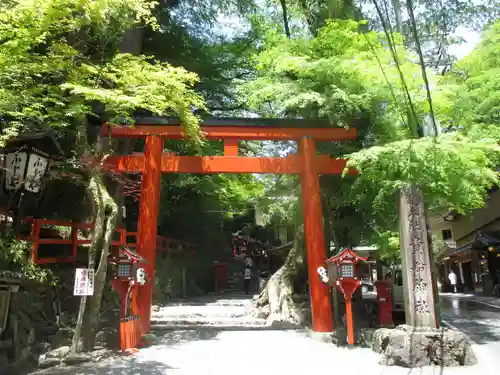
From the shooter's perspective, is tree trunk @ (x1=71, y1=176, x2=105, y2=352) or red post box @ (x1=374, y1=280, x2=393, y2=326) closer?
tree trunk @ (x1=71, y1=176, x2=105, y2=352)

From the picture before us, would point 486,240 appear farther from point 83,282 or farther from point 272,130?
point 83,282

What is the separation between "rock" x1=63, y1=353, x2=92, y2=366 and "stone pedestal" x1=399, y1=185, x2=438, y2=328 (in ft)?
22.3

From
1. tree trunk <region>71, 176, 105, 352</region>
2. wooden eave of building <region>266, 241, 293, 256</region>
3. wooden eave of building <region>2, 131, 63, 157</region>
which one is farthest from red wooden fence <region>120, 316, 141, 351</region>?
wooden eave of building <region>266, 241, 293, 256</region>

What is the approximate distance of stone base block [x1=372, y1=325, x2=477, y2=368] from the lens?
7.79 m

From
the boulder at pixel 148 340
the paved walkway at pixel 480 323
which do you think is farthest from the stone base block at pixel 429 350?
the boulder at pixel 148 340

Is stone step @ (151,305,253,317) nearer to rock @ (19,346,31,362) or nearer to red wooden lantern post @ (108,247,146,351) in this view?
rock @ (19,346,31,362)

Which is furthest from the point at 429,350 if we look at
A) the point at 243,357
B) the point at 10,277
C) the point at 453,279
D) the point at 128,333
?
the point at 453,279

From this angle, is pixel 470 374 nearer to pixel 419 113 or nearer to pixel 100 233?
pixel 419 113

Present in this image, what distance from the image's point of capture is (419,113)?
987cm

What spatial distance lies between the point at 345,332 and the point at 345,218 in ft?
16.9

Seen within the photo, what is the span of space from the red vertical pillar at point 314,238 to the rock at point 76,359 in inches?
231

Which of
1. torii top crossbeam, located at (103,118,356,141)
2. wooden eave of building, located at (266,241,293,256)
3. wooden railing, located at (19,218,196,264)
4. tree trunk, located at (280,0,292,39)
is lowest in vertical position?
wooden railing, located at (19,218,196,264)

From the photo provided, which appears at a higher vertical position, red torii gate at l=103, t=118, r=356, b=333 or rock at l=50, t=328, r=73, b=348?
red torii gate at l=103, t=118, r=356, b=333

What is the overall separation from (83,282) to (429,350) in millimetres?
7164
